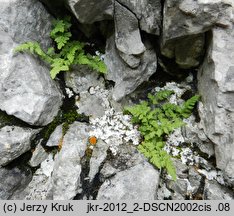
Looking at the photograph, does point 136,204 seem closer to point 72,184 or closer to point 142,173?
point 142,173

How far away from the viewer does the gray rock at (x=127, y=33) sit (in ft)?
17.9

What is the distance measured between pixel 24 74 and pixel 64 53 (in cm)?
95

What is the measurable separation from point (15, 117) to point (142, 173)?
2606 mm

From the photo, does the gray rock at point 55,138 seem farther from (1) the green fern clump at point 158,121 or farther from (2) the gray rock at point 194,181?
(2) the gray rock at point 194,181

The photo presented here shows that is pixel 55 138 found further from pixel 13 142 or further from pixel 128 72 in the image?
pixel 128 72

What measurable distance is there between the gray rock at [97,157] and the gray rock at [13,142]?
1.25m

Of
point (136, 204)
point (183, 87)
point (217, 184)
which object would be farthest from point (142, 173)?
point (183, 87)

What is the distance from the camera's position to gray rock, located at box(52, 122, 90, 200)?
4.99 m

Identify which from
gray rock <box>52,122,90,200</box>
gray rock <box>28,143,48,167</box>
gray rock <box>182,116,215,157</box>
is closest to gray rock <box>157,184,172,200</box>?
gray rock <box>182,116,215,157</box>

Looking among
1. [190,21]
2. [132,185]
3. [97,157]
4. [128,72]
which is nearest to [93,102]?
[128,72]

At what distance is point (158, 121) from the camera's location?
5.71 metres

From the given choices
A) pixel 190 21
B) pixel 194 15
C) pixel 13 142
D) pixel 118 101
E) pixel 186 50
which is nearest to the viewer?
pixel 194 15

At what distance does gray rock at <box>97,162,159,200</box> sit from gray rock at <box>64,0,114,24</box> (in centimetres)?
298

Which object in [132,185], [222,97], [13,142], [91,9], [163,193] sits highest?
[91,9]
